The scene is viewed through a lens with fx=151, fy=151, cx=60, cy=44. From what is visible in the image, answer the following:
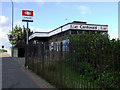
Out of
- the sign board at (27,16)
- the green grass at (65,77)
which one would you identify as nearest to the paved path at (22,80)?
the green grass at (65,77)

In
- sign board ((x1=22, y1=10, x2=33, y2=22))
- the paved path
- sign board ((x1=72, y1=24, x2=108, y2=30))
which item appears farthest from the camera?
sign board ((x1=72, y1=24, x2=108, y2=30))

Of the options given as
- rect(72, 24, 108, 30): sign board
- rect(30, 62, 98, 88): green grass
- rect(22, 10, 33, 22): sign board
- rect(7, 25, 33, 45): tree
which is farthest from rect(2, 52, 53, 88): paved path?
rect(7, 25, 33, 45): tree

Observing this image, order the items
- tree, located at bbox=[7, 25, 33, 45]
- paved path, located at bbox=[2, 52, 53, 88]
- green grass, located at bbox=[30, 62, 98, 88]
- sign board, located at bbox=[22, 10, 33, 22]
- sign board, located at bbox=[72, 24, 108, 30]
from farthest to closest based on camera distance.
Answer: tree, located at bbox=[7, 25, 33, 45] < sign board, located at bbox=[72, 24, 108, 30] < sign board, located at bbox=[22, 10, 33, 22] < paved path, located at bbox=[2, 52, 53, 88] < green grass, located at bbox=[30, 62, 98, 88]

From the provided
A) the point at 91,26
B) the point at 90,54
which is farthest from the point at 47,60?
the point at 91,26

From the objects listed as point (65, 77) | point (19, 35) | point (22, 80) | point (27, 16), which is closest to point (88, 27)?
point (27, 16)

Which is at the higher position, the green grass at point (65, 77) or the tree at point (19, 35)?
the tree at point (19, 35)

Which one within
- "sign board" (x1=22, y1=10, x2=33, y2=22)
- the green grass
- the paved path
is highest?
"sign board" (x1=22, y1=10, x2=33, y2=22)

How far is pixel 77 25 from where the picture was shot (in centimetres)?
2786

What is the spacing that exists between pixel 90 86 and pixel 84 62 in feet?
2.63

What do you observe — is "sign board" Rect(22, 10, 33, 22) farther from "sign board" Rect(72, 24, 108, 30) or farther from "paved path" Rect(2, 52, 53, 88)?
"sign board" Rect(72, 24, 108, 30)

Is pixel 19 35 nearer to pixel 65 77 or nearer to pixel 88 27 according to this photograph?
pixel 88 27

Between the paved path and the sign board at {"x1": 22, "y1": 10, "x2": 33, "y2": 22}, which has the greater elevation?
the sign board at {"x1": 22, "y1": 10, "x2": 33, "y2": 22}

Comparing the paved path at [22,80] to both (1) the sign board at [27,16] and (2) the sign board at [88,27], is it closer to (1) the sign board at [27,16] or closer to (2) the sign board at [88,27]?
(1) the sign board at [27,16]

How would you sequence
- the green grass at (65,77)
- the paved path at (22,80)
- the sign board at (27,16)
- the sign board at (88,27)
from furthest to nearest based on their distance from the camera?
the sign board at (88,27) → the sign board at (27,16) → the paved path at (22,80) → the green grass at (65,77)
